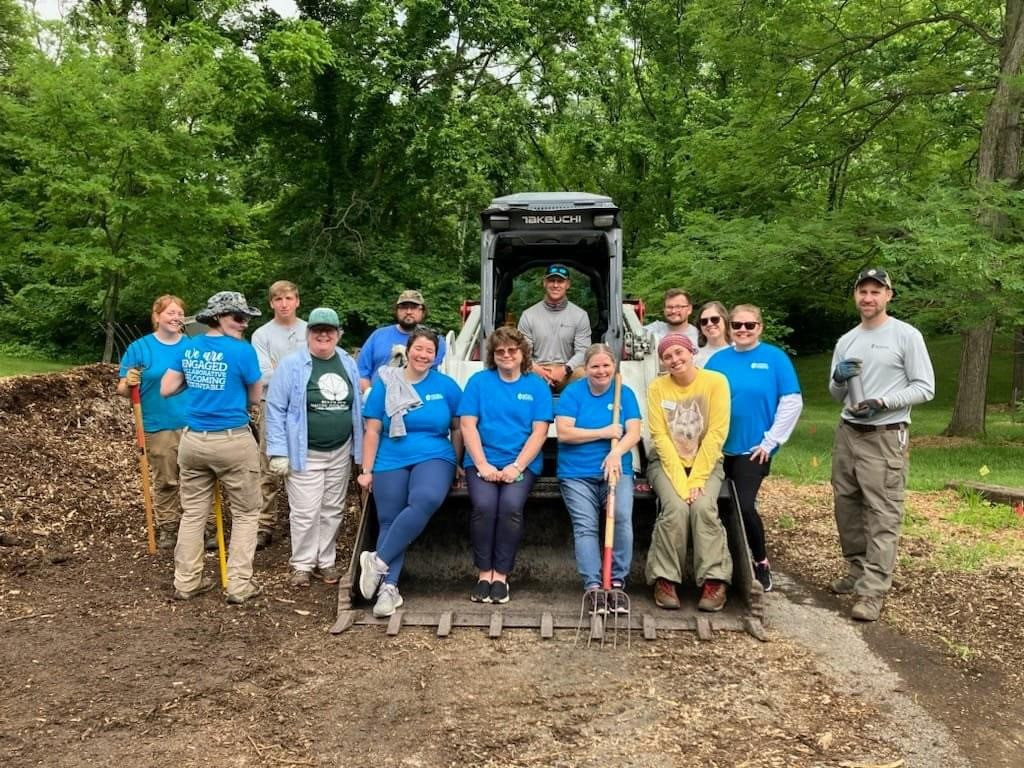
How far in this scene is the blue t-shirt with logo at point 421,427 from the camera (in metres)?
4.88

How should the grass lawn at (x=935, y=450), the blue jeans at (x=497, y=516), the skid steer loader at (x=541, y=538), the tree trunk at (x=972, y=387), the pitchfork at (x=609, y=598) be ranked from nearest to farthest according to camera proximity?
the pitchfork at (x=609, y=598) < the skid steer loader at (x=541, y=538) < the blue jeans at (x=497, y=516) < the grass lawn at (x=935, y=450) < the tree trunk at (x=972, y=387)

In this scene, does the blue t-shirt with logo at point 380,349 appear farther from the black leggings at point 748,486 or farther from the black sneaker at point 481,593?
the black leggings at point 748,486

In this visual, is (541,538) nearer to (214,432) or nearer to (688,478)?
(688,478)

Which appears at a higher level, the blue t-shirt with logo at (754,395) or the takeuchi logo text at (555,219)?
the takeuchi logo text at (555,219)

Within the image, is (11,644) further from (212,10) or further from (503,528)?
(212,10)

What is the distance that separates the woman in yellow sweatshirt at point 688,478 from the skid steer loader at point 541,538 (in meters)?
0.15

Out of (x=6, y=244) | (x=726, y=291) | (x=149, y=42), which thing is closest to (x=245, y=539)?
(x=726, y=291)

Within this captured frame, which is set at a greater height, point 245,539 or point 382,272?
point 382,272

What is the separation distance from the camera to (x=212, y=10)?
1795 centimetres

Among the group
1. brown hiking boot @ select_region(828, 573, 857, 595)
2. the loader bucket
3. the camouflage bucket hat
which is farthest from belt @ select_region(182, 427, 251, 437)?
brown hiking boot @ select_region(828, 573, 857, 595)

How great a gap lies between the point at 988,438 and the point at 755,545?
409 inches

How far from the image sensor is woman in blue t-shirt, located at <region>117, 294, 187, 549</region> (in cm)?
580

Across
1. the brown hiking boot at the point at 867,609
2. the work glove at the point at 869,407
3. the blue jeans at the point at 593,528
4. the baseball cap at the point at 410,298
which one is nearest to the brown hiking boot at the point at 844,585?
the brown hiking boot at the point at 867,609

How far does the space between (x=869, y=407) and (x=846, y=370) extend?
256mm
